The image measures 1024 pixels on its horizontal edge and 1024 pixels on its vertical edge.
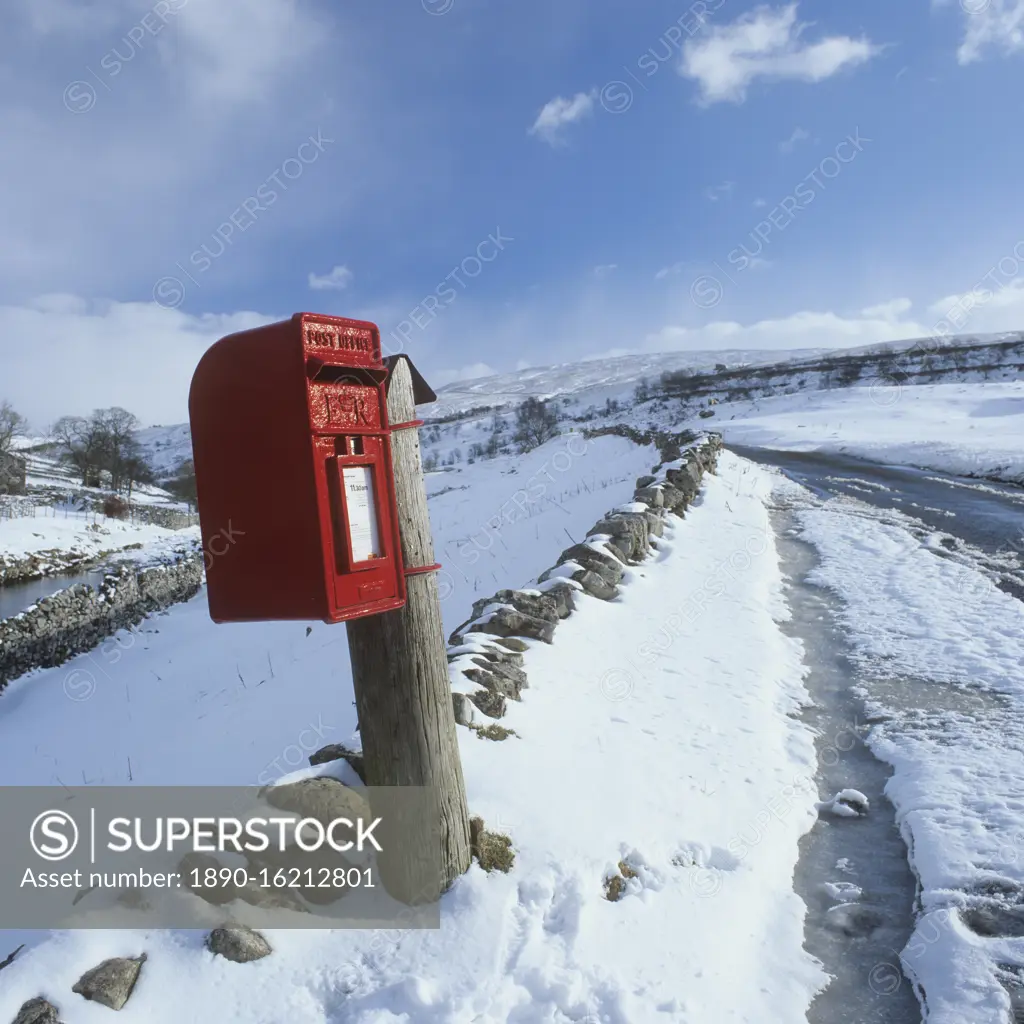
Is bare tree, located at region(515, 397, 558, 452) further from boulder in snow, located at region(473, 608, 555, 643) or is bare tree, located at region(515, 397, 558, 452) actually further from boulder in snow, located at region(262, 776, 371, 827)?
boulder in snow, located at region(262, 776, 371, 827)

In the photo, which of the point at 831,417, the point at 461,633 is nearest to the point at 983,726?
the point at 461,633

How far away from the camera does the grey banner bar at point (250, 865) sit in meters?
2.43

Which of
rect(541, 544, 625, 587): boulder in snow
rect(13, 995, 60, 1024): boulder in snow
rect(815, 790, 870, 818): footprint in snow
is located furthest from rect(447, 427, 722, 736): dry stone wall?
rect(13, 995, 60, 1024): boulder in snow

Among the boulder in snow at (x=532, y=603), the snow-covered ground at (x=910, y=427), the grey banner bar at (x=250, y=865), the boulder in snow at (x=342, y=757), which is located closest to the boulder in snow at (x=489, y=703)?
the boulder in snow at (x=342, y=757)

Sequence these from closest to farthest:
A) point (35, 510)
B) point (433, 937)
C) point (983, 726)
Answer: point (433, 937) → point (983, 726) → point (35, 510)

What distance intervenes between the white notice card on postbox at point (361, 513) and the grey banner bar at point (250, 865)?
908mm

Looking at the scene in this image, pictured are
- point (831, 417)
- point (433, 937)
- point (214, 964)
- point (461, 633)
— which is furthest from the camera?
point (831, 417)

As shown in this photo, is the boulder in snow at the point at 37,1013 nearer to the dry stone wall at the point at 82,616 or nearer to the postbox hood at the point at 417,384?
the postbox hood at the point at 417,384

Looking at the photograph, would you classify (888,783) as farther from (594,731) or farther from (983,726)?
(594,731)

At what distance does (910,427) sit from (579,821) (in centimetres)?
3175

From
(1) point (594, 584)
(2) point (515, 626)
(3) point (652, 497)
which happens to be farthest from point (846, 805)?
(3) point (652, 497)

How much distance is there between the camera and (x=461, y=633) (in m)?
5.42

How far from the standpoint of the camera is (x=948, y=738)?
4355 mm

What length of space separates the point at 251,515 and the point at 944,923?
9.86 feet
